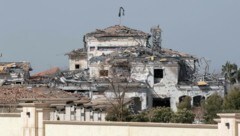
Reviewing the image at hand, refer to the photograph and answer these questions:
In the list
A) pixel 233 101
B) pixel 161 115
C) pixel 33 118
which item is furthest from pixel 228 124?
pixel 233 101

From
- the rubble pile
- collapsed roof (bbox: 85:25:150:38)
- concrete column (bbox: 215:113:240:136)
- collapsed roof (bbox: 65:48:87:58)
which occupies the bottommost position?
concrete column (bbox: 215:113:240:136)

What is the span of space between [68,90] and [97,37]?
1155 centimetres


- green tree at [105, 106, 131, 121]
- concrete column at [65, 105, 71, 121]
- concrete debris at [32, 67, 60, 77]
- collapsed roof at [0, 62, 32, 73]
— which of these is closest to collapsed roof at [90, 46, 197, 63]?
collapsed roof at [0, 62, 32, 73]

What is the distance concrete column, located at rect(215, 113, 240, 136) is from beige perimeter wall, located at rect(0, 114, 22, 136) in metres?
8.09

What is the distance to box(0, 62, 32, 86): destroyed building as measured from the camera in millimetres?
68688

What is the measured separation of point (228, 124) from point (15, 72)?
1887 inches

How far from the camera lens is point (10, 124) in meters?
29.2

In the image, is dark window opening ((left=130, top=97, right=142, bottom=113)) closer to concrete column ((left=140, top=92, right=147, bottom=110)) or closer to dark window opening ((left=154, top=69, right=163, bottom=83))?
concrete column ((left=140, top=92, right=147, bottom=110))

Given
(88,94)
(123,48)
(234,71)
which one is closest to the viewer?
(88,94)

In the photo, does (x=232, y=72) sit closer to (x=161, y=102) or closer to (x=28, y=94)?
(x=161, y=102)

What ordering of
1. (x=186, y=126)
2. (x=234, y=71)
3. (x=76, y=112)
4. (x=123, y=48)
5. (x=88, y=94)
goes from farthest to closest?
1. (x=234, y=71)
2. (x=123, y=48)
3. (x=88, y=94)
4. (x=76, y=112)
5. (x=186, y=126)

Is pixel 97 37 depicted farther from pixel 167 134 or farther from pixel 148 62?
pixel 167 134

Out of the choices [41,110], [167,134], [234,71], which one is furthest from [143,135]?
[234,71]

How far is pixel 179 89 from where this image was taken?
6694cm
